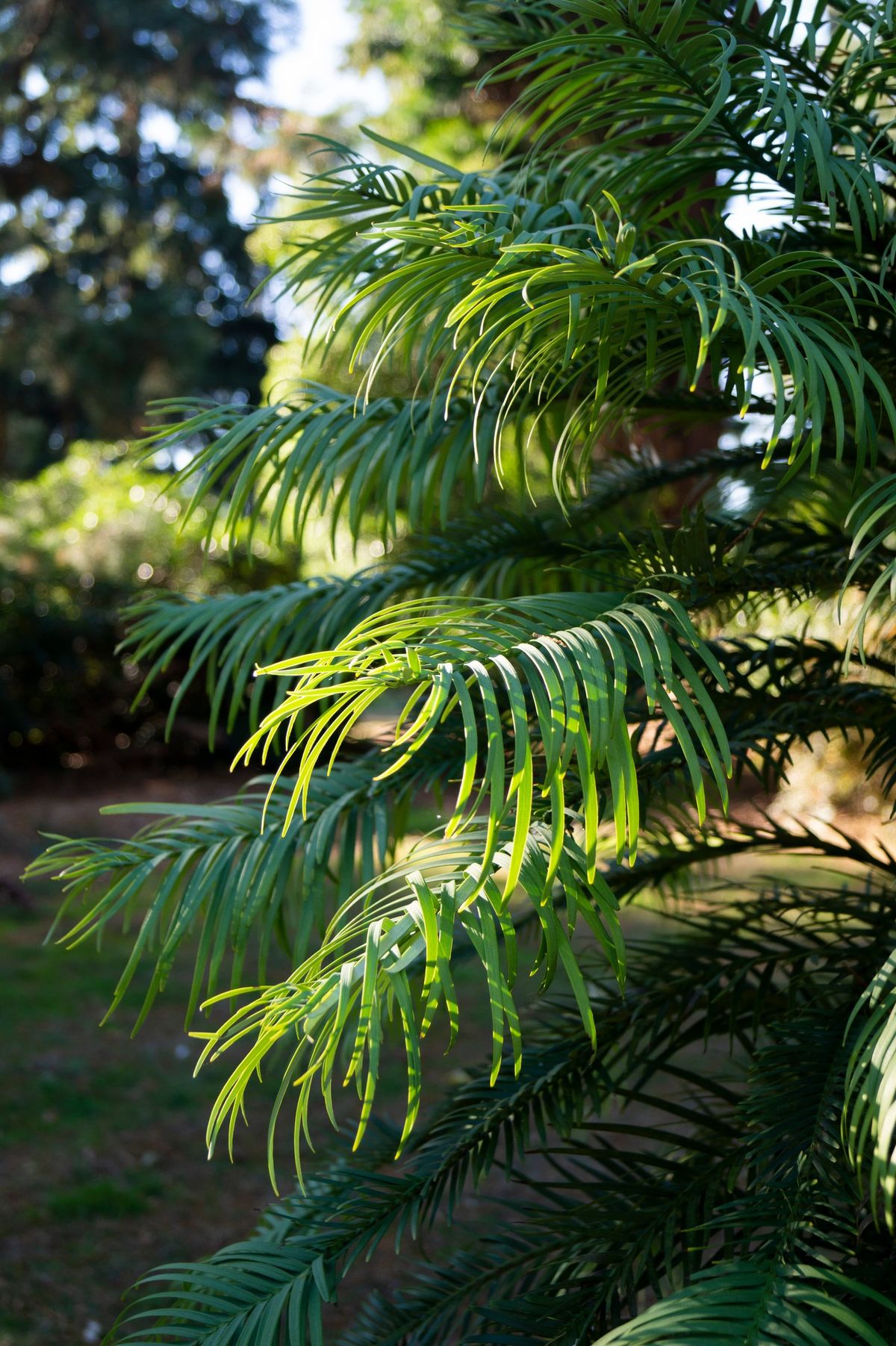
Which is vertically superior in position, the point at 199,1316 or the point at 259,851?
the point at 259,851

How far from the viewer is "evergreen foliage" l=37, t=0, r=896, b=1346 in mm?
1164

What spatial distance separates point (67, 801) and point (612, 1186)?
743cm

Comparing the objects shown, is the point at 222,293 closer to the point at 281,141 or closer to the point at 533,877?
the point at 281,141

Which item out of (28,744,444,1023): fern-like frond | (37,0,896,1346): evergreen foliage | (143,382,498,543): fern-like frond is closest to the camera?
(37,0,896,1346): evergreen foliage

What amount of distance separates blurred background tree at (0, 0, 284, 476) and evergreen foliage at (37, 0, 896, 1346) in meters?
12.1

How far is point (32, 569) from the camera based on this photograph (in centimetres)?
938

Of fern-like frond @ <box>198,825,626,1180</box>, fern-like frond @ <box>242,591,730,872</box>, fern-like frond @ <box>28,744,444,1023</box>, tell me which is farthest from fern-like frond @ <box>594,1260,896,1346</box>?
fern-like frond @ <box>28,744,444,1023</box>

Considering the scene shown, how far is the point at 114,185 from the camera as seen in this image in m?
14.9

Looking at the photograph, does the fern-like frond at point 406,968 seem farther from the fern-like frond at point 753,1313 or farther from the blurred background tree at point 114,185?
the blurred background tree at point 114,185

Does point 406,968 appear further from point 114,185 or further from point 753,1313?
point 114,185

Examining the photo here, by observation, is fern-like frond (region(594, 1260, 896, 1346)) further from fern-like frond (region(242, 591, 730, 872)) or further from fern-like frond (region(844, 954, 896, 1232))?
fern-like frond (region(242, 591, 730, 872))

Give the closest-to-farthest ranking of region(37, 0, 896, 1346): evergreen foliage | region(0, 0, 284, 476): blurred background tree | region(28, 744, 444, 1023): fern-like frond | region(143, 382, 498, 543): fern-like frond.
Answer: region(37, 0, 896, 1346): evergreen foliage → region(28, 744, 444, 1023): fern-like frond → region(143, 382, 498, 543): fern-like frond → region(0, 0, 284, 476): blurred background tree

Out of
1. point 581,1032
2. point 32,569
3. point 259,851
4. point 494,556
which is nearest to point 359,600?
point 494,556

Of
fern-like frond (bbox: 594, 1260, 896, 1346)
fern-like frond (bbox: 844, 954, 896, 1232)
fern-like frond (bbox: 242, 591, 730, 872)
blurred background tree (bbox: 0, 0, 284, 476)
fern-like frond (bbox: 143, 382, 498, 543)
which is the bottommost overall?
fern-like frond (bbox: 594, 1260, 896, 1346)
